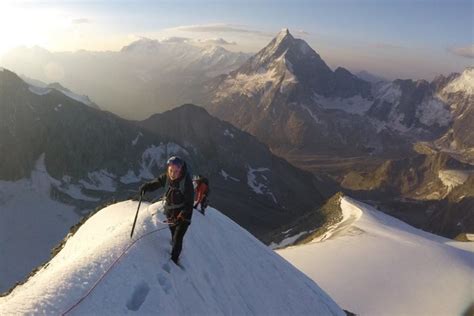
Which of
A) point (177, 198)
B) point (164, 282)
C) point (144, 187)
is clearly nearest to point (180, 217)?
point (177, 198)

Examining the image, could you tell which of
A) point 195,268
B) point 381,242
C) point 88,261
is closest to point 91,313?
point 88,261

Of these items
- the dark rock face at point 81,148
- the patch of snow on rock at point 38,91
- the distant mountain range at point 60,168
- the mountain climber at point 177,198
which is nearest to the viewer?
the mountain climber at point 177,198

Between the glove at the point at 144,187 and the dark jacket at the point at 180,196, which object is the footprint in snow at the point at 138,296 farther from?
the glove at the point at 144,187

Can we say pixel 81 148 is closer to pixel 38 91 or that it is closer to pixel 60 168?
pixel 60 168

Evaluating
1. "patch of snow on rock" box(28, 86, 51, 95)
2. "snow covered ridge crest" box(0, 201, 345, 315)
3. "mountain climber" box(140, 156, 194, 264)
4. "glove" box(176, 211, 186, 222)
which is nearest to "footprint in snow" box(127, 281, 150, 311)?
"snow covered ridge crest" box(0, 201, 345, 315)

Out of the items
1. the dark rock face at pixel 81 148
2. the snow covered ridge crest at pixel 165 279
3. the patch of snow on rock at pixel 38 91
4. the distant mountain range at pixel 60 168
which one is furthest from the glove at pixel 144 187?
the patch of snow on rock at pixel 38 91

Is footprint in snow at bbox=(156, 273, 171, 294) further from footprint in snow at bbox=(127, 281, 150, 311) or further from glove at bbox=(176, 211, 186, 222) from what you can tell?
glove at bbox=(176, 211, 186, 222)

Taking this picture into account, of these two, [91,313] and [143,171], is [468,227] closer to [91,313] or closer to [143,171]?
[143,171]
